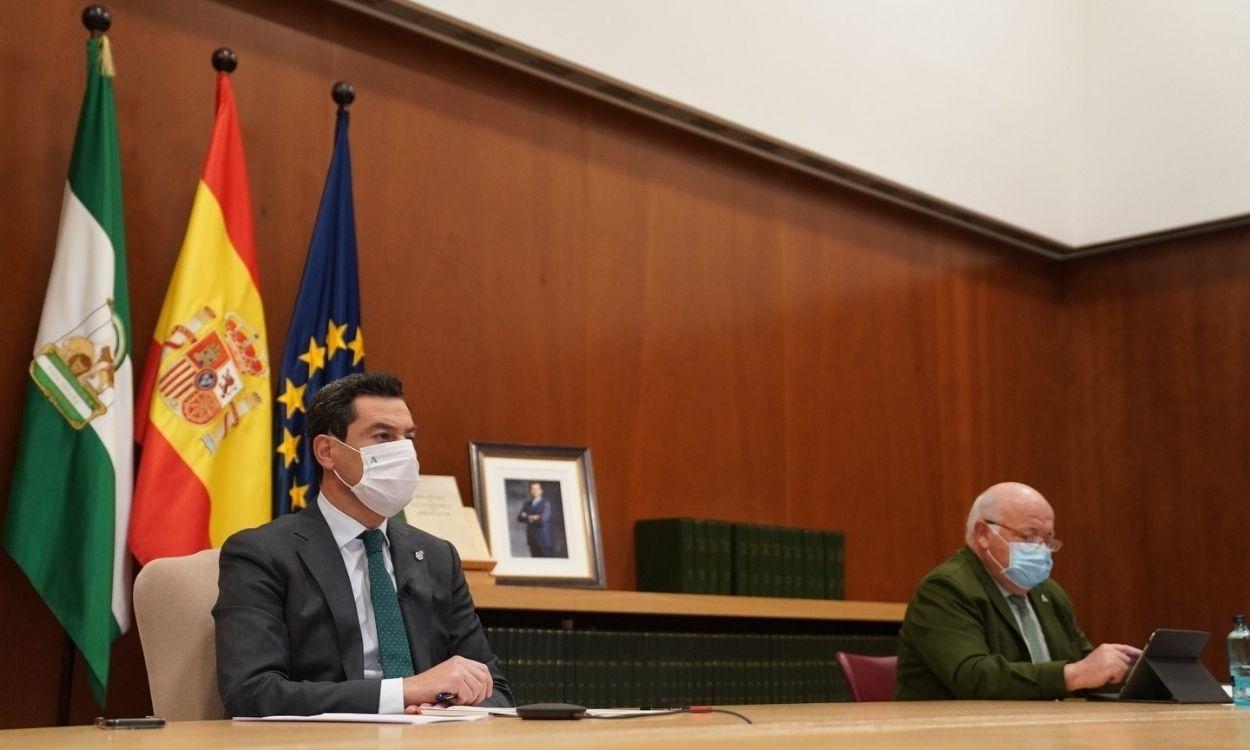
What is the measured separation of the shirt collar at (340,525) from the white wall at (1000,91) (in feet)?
8.76

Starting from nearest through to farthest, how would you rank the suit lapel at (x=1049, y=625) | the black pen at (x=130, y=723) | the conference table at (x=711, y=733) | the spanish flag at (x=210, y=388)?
the conference table at (x=711, y=733), the black pen at (x=130, y=723), the spanish flag at (x=210, y=388), the suit lapel at (x=1049, y=625)

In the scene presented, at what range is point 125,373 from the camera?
3803mm

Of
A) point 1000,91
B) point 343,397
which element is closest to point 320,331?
point 343,397

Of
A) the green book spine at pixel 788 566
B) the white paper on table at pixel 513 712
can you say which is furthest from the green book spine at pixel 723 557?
the white paper on table at pixel 513 712

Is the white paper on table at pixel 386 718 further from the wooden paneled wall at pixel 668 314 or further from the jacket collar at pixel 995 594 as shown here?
the jacket collar at pixel 995 594

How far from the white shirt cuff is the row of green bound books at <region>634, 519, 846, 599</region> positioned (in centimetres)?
261

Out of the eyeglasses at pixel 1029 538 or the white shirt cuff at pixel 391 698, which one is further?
the eyeglasses at pixel 1029 538

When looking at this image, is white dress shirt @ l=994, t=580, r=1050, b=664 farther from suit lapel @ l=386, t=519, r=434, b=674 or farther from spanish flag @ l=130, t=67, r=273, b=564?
spanish flag @ l=130, t=67, r=273, b=564

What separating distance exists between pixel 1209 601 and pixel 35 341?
555 cm

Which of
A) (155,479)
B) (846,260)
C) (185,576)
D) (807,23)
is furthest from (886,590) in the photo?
(185,576)

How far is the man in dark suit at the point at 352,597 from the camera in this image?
264 centimetres

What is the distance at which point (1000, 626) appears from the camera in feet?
13.9

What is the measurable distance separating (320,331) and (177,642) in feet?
5.17

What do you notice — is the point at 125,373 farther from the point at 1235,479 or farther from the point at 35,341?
the point at 1235,479
